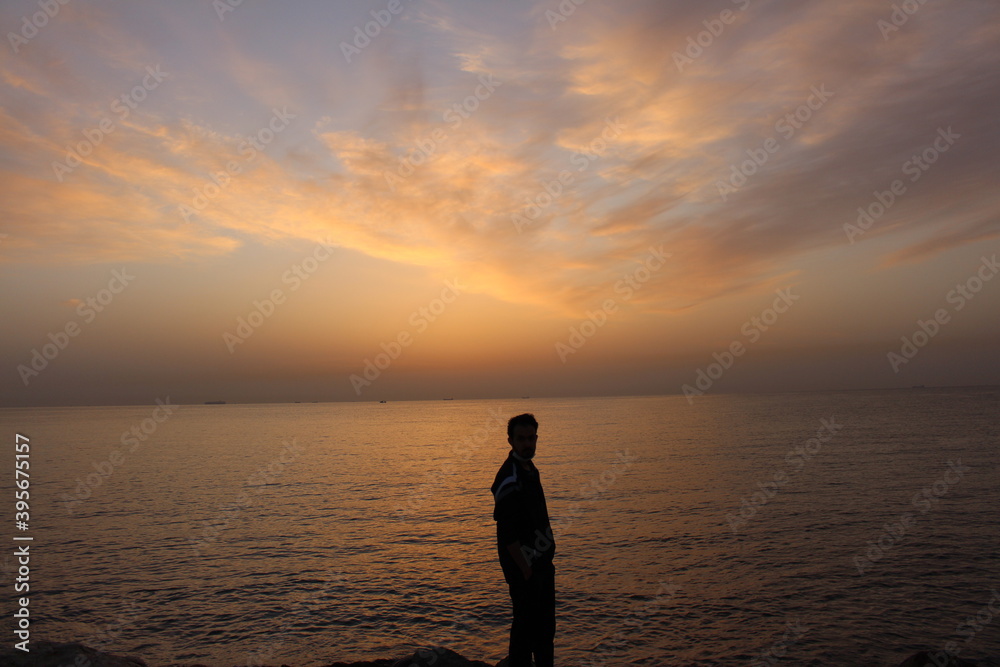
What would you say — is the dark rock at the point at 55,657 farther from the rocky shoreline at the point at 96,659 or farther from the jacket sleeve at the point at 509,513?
the jacket sleeve at the point at 509,513

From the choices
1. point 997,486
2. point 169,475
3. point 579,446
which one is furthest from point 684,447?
point 169,475

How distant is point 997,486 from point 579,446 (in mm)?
43367

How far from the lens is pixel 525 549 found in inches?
284

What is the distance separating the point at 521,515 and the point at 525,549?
43cm

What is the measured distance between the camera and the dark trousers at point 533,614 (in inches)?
285

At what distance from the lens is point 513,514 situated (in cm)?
714

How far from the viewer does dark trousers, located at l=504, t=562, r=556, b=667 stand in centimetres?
724

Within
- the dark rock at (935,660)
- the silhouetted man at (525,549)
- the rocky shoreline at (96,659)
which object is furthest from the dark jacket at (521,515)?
the dark rock at (935,660)

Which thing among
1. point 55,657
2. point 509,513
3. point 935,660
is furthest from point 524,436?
point 55,657

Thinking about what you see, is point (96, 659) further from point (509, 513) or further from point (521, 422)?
point (521, 422)

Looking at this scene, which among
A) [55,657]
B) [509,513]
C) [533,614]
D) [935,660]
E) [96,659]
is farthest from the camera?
[96,659]

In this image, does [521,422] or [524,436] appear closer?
[524,436]

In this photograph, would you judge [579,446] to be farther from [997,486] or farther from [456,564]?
[456,564]

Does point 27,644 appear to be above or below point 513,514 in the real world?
below
